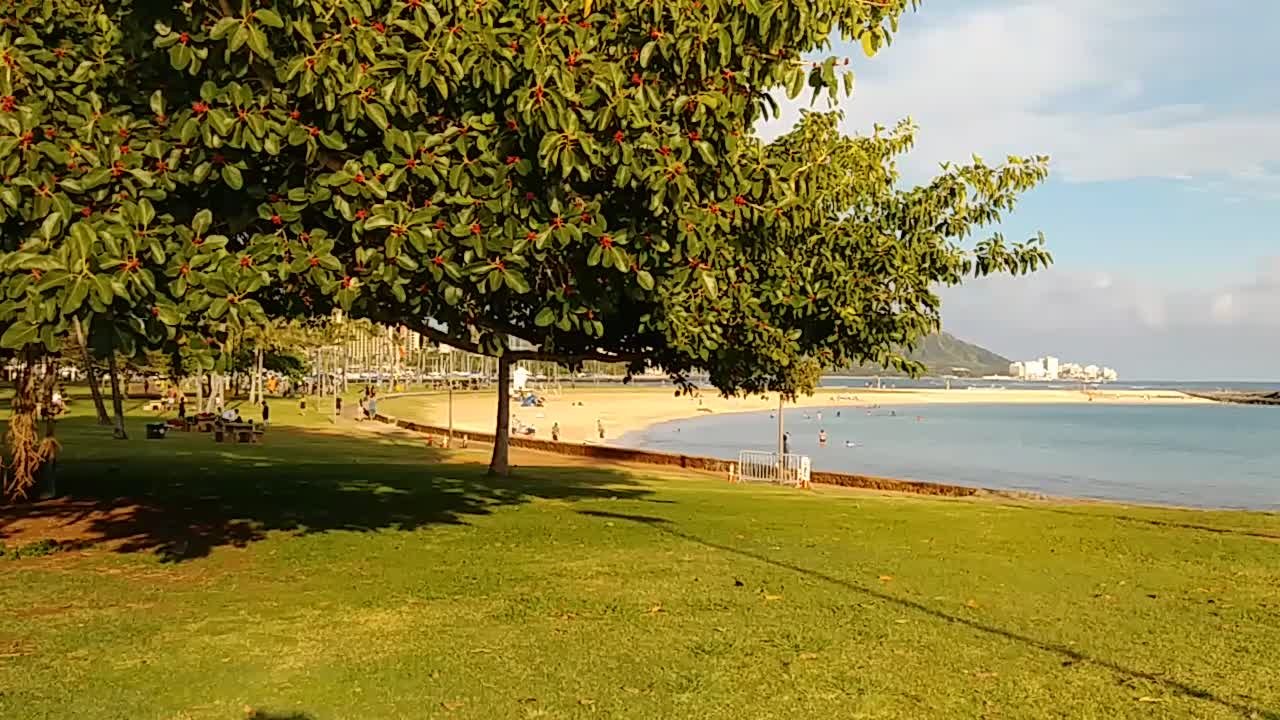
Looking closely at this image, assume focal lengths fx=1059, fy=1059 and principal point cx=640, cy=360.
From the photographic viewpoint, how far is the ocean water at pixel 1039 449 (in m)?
51.9

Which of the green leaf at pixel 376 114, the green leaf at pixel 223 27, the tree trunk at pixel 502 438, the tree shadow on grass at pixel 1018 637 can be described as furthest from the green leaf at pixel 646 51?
the tree trunk at pixel 502 438

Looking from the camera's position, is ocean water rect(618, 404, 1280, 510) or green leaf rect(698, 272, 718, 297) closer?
green leaf rect(698, 272, 718, 297)

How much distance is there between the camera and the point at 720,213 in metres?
10.5

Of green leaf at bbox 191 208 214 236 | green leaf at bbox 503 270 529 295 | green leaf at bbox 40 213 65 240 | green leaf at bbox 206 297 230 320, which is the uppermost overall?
green leaf at bbox 191 208 214 236

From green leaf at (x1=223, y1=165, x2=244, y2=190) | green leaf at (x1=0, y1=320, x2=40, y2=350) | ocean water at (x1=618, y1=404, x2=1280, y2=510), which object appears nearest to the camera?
green leaf at (x1=0, y1=320, x2=40, y2=350)

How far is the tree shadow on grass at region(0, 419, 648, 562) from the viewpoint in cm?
1570

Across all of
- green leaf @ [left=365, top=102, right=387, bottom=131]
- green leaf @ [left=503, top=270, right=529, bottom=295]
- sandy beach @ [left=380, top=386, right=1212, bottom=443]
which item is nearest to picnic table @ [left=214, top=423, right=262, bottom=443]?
sandy beach @ [left=380, top=386, right=1212, bottom=443]

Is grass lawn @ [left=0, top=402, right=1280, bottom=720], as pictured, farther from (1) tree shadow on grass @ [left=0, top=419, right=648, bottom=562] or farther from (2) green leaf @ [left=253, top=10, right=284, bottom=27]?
(2) green leaf @ [left=253, top=10, right=284, bottom=27]

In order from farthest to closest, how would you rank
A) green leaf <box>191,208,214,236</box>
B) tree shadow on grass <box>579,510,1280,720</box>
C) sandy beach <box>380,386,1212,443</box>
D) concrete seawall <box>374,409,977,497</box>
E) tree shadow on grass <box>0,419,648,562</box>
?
sandy beach <box>380,386,1212,443</box> < concrete seawall <box>374,409,977,497</box> < tree shadow on grass <box>0,419,648,562</box> < green leaf <box>191,208,214,236</box> < tree shadow on grass <box>579,510,1280,720</box>

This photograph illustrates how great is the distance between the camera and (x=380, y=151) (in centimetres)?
1027

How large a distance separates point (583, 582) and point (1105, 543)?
856 centimetres

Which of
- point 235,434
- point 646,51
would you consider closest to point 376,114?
point 646,51

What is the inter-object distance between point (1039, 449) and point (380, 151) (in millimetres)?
75978

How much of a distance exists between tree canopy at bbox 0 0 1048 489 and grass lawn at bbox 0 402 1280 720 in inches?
113
